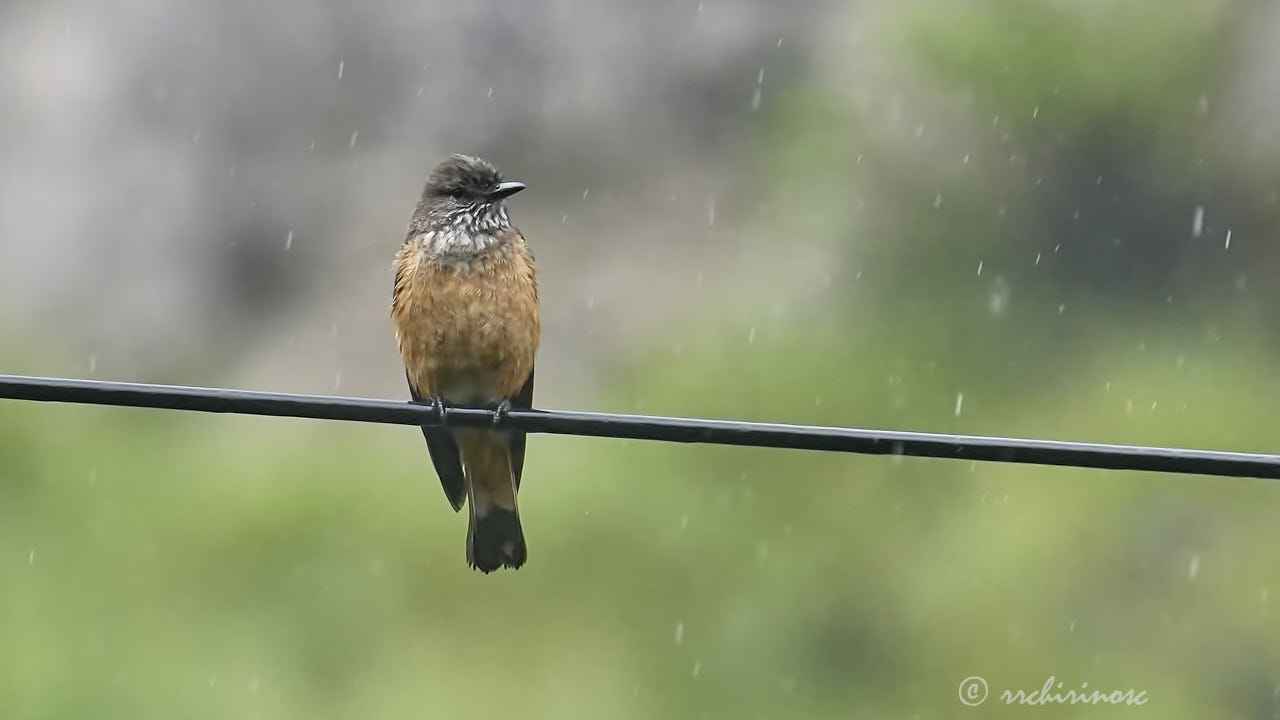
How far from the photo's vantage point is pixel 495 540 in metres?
5.43

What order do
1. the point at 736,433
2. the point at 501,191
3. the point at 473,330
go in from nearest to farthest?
the point at 736,433, the point at 473,330, the point at 501,191

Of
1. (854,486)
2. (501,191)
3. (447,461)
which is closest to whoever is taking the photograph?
(447,461)

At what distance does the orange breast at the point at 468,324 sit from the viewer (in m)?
5.08

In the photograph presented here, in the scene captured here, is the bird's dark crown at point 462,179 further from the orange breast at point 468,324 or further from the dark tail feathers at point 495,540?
the dark tail feathers at point 495,540

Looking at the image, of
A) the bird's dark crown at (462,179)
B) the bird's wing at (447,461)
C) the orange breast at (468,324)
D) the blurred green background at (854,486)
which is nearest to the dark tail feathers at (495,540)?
the bird's wing at (447,461)

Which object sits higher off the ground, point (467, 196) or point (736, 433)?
point (467, 196)

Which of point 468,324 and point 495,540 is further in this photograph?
point 495,540

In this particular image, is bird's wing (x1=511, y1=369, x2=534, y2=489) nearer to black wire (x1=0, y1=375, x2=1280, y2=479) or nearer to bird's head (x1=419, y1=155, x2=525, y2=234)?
bird's head (x1=419, y1=155, x2=525, y2=234)

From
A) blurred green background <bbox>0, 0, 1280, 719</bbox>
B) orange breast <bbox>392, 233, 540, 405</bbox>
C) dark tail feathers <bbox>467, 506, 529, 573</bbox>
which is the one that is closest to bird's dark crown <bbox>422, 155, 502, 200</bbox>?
orange breast <bbox>392, 233, 540, 405</bbox>

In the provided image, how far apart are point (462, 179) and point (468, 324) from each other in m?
0.69

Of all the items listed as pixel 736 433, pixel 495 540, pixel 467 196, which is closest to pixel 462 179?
pixel 467 196

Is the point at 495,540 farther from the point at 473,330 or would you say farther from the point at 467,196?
the point at 467,196

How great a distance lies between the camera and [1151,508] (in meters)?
10.1

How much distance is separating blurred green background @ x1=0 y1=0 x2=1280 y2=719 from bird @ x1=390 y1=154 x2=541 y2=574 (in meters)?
3.63
